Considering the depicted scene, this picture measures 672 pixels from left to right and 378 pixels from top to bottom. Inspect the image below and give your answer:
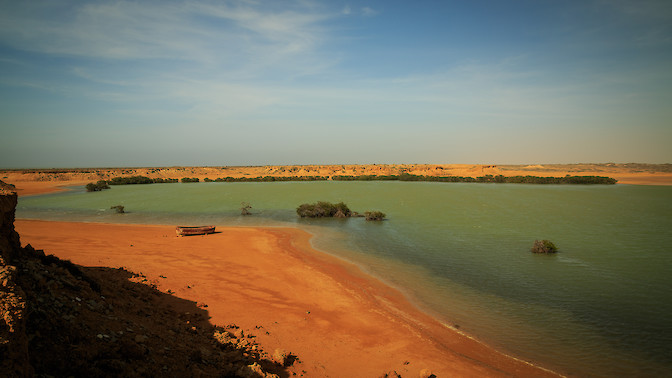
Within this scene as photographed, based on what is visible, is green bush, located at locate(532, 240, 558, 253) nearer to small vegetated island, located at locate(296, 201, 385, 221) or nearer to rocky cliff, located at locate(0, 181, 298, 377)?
rocky cliff, located at locate(0, 181, 298, 377)

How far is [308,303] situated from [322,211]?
1644 centimetres

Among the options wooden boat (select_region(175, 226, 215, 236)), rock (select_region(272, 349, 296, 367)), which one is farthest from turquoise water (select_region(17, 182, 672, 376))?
wooden boat (select_region(175, 226, 215, 236))

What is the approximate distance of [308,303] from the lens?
353 inches

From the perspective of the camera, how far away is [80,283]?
226 inches

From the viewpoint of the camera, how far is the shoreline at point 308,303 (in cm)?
640

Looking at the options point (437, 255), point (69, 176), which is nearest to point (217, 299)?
point (437, 255)

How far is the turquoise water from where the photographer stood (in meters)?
7.35

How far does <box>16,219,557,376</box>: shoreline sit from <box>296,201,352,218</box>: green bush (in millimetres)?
8897

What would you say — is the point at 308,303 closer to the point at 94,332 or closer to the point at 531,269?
the point at 94,332

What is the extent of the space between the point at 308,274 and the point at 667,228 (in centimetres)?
2128

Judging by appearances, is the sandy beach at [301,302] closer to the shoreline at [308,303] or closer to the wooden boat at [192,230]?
the shoreline at [308,303]

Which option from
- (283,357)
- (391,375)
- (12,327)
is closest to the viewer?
(12,327)

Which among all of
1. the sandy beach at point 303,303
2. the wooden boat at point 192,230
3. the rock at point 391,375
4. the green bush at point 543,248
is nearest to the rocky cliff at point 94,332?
the sandy beach at point 303,303

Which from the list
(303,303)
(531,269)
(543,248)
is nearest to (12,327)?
(303,303)
